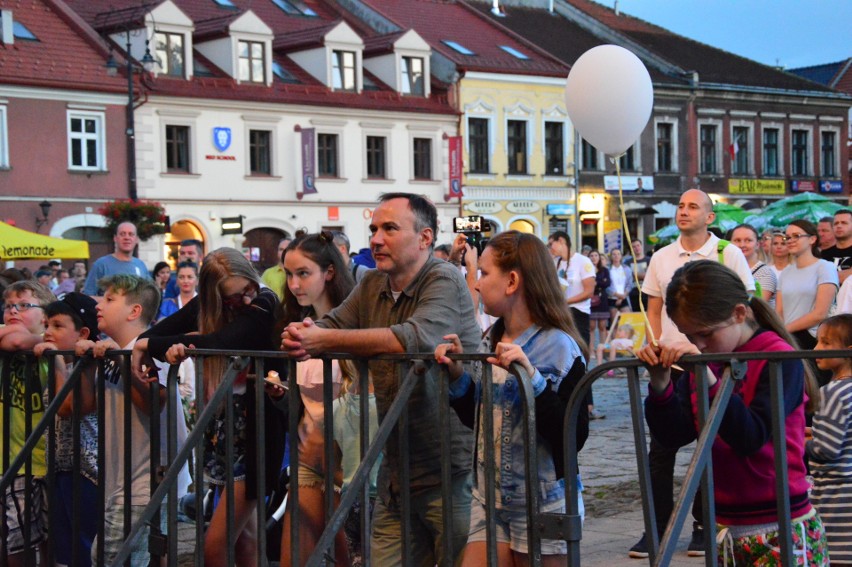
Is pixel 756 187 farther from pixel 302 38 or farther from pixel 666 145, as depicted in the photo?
pixel 302 38

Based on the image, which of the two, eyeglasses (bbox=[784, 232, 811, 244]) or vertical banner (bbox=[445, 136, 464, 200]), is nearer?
eyeglasses (bbox=[784, 232, 811, 244])

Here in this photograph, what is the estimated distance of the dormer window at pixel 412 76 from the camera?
1672 inches

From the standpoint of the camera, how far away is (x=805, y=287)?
31.0ft

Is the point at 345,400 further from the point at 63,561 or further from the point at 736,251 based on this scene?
the point at 736,251

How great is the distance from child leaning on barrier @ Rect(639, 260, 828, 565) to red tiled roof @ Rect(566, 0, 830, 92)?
159 feet

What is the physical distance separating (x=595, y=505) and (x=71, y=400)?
12.8 feet

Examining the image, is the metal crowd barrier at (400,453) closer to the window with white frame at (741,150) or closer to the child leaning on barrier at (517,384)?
the child leaning on barrier at (517,384)

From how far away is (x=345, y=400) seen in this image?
17.1 ft

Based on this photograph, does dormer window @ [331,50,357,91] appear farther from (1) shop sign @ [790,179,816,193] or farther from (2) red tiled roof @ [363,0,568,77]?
(1) shop sign @ [790,179,816,193]

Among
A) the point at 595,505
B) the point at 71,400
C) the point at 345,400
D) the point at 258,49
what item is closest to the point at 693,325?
the point at 345,400

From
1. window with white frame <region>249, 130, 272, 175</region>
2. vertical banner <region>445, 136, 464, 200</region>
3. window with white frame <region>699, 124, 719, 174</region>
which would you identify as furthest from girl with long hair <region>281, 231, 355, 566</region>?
window with white frame <region>699, 124, 719, 174</region>

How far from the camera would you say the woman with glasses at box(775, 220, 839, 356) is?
30.4ft

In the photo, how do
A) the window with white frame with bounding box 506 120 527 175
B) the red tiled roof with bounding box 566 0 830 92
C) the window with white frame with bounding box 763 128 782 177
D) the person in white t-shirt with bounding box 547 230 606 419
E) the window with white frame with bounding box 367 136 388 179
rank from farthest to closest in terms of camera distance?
the window with white frame with bounding box 763 128 782 177 → the red tiled roof with bounding box 566 0 830 92 → the window with white frame with bounding box 506 120 527 175 → the window with white frame with bounding box 367 136 388 179 → the person in white t-shirt with bounding box 547 230 606 419

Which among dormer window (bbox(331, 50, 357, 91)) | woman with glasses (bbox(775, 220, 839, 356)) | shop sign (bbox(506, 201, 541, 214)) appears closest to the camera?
woman with glasses (bbox(775, 220, 839, 356))
